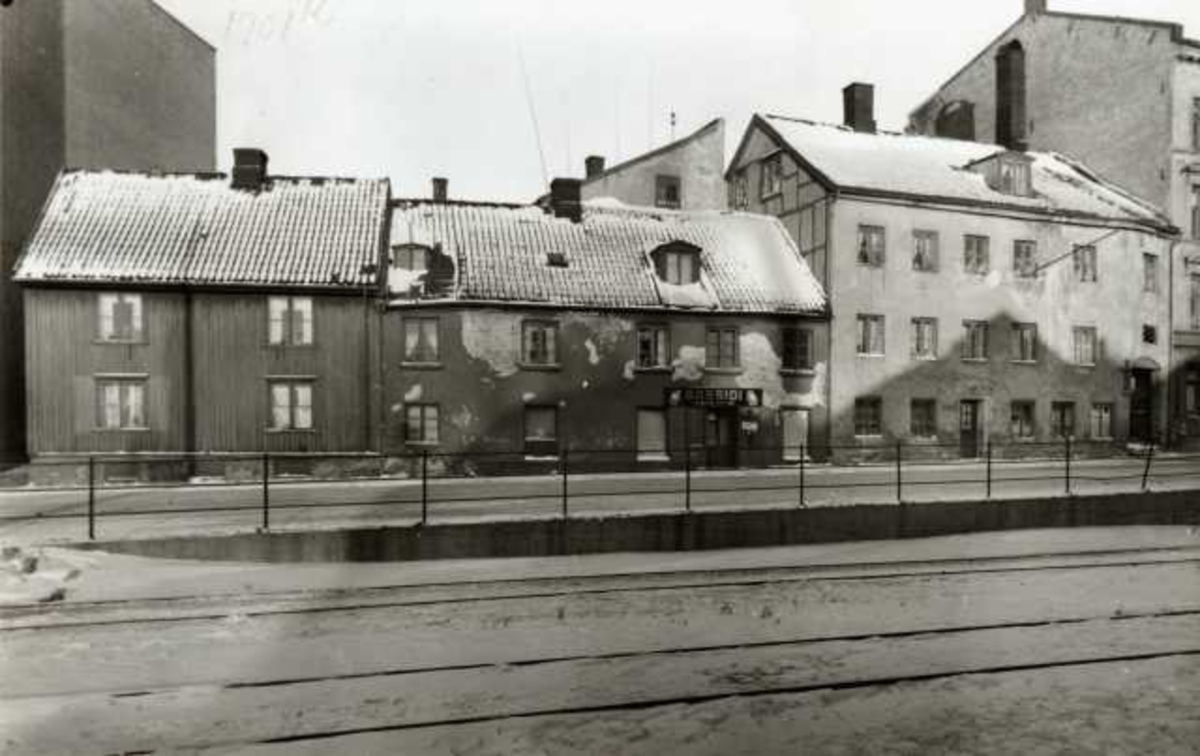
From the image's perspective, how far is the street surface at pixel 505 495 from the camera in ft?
45.8

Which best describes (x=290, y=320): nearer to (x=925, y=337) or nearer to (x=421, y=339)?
(x=421, y=339)

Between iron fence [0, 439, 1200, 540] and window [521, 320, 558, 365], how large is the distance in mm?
2936

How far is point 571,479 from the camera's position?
2273 centimetres

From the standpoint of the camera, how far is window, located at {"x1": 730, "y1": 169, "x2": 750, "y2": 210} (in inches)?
1335

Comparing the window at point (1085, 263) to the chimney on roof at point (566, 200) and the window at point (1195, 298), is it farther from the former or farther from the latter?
the chimney on roof at point (566, 200)

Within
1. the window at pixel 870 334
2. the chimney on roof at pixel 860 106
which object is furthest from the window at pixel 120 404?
the chimney on roof at pixel 860 106

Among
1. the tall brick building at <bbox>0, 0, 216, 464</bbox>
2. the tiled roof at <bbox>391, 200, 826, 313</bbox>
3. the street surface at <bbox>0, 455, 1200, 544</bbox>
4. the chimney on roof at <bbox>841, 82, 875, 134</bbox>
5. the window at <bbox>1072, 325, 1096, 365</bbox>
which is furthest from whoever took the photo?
the chimney on roof at <bbox>841, 82, 875, 134</bbox>

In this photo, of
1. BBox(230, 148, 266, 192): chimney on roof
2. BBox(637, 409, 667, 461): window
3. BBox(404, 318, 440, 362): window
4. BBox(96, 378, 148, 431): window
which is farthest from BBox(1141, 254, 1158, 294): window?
BBox(96, 378, 148, 431): window

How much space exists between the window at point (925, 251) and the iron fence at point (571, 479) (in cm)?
601

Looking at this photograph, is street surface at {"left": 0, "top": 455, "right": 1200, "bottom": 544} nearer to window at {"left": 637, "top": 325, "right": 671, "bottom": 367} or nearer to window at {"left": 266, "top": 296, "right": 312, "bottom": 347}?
window at {"left": 637, "top": 325, "right": 671, "bottom": 367}

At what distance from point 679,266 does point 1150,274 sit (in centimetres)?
1819

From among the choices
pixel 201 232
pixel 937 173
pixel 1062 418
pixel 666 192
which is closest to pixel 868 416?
pixel 1062 418

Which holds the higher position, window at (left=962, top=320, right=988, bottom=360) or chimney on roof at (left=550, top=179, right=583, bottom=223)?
chimney on roof at (left=550, top=179, right=583, bottom=223)

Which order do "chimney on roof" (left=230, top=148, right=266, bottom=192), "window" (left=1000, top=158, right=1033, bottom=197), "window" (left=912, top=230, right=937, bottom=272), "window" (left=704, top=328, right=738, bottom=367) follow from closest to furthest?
"window" (left=704, top=328, right=738, bottom=367), "chimney on roof" (left=230, top=148, right=266, bottom=192), "window" (left=912, top=230, right=937, bottom=272), "window" (left=1000, top=158, right=1033, bottom=197)
